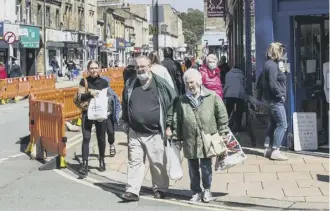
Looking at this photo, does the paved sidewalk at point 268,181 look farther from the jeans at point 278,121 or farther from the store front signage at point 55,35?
the store front signage at point 55,35

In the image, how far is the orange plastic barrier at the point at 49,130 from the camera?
30.2ft

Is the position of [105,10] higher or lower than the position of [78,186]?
higher

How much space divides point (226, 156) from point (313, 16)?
4.12 metres

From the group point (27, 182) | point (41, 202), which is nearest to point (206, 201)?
point (41, 202)

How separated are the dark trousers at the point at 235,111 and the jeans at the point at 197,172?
4.56m

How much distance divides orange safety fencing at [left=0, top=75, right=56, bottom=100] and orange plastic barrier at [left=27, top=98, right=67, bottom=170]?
40.3 feet

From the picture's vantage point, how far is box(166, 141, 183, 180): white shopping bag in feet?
21.3

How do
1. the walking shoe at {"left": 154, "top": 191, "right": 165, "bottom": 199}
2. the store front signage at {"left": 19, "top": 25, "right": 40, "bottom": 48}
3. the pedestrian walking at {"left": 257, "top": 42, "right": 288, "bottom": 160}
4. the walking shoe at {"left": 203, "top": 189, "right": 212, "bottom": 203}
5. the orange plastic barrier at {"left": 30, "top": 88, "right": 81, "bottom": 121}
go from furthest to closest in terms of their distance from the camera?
1. the store front signage at {"left": 19, "top": 25, "right": 40, "bottom": 48}
2. the orange plastic barrier at {"left": 30, "top": 88, "right": 81, "bottom": 121}
3. the pedestrian walking at {"left": 257, "top": 42, "right": 288, "bottom": 160}
4. the walking shoe at {"left": 154, "top": 191, "right": 165, "bottom": 199}
5. the walking shoe at {"left": 203, "top": 189, "right": 212, "bottom": 203}

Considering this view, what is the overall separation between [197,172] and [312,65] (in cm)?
408

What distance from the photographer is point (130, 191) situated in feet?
22.2

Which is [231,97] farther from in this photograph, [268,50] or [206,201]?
[206,201]

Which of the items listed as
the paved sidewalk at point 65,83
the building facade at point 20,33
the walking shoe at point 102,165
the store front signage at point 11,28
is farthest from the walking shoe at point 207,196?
the store front signage at point 11,28

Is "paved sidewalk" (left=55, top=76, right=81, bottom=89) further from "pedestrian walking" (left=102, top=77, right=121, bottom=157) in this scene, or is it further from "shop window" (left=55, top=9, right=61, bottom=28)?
"pedestrian walking" (left=102, top=77, right=121, bottom=157)

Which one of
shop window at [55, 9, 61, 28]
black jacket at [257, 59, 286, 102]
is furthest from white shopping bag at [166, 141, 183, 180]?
shop window at [55, 9, 61, 28]
